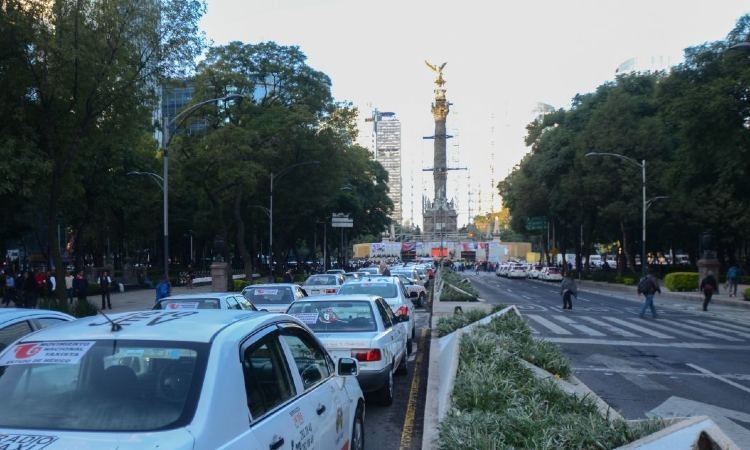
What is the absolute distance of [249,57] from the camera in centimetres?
3947

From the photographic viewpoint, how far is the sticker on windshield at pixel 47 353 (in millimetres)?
4102

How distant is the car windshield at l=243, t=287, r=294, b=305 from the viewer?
Result: 1844cm

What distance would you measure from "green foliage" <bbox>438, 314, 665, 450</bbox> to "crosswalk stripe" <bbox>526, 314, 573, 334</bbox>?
11.3 metres

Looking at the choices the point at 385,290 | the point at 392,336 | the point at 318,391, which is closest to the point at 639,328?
the point at 385,290

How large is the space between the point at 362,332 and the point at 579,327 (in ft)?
41.8

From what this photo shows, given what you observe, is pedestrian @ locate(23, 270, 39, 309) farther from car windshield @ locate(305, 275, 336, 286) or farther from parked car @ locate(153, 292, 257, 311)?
parked car @ locate(153, 292, 257, 311)

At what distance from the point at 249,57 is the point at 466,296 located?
19.0 metres

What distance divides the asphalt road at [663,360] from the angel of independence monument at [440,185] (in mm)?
76240

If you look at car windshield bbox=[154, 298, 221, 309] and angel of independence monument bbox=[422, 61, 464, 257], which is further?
angel of independence monument bbox=[422, 61, 464, 257]

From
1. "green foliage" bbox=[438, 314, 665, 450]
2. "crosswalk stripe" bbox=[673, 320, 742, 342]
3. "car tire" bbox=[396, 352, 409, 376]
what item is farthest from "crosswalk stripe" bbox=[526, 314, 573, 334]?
"green foliage" bbox=[438, 314, 665, 450]

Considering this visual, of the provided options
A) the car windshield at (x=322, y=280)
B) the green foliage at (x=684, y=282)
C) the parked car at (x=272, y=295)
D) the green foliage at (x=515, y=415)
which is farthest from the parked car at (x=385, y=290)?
the green foliage at (x=684, y=282)

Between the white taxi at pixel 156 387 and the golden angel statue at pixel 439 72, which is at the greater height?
the golden angel statue at pixel 439 72

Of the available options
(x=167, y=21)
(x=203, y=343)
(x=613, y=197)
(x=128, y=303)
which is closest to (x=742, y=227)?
(x=613, y=197)

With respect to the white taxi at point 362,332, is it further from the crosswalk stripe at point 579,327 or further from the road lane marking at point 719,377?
the crosswalk stripe at point 579,327
